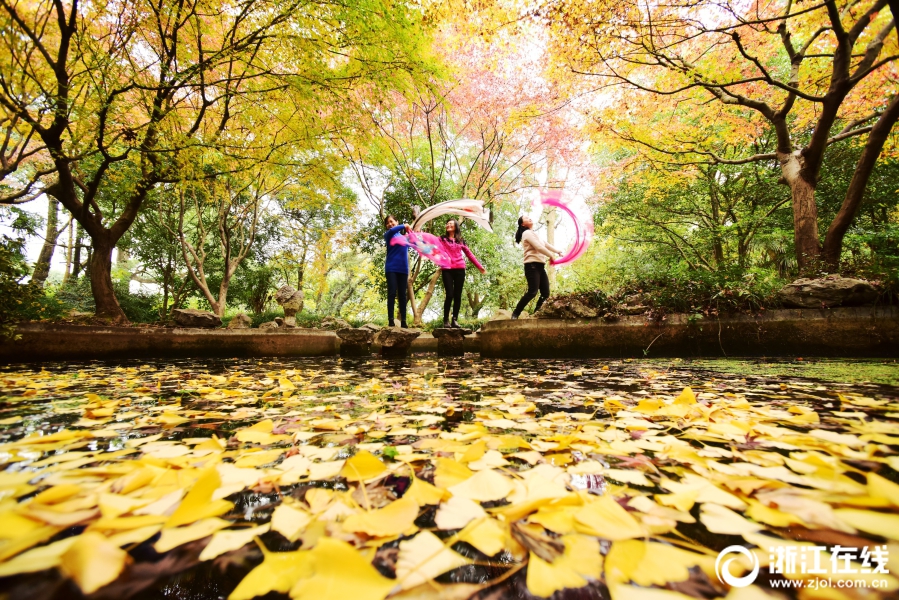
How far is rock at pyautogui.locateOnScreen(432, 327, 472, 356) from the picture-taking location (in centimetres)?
516

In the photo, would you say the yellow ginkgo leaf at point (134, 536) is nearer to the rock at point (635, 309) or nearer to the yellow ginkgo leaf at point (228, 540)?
the yellow ginkgo leaf at point (228, 540)

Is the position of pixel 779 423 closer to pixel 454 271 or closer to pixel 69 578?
pixel 69 578

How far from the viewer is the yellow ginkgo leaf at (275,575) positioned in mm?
462

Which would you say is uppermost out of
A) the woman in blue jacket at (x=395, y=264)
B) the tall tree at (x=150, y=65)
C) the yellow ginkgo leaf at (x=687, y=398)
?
the tall tree at (x=150, y=65)

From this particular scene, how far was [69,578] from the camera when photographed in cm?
48

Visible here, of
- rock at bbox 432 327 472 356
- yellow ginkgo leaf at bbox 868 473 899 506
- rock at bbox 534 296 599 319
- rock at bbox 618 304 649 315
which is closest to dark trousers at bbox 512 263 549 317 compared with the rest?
rock at bbox 534 296 599 319

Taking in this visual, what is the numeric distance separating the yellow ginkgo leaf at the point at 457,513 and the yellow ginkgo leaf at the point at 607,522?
0.61 feet

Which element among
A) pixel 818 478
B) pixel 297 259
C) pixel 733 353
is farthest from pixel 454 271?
pixel 297 259

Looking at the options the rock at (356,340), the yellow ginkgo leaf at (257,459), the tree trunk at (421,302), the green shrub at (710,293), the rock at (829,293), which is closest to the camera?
the yellow ginkgo leaf at (257,459)

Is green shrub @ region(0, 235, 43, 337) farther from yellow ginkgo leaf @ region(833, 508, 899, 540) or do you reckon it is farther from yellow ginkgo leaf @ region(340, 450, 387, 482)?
yellow ginkgo leaf @ region(833, 508, 899, 540)

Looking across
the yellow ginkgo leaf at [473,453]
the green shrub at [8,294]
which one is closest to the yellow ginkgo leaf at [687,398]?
the yellow ginkgo leaf at [473,453]

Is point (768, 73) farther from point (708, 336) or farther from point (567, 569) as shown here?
point (567, 569)

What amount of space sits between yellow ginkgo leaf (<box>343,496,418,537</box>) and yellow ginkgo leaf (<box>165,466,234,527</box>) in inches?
11.3

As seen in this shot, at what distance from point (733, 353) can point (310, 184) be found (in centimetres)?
966
